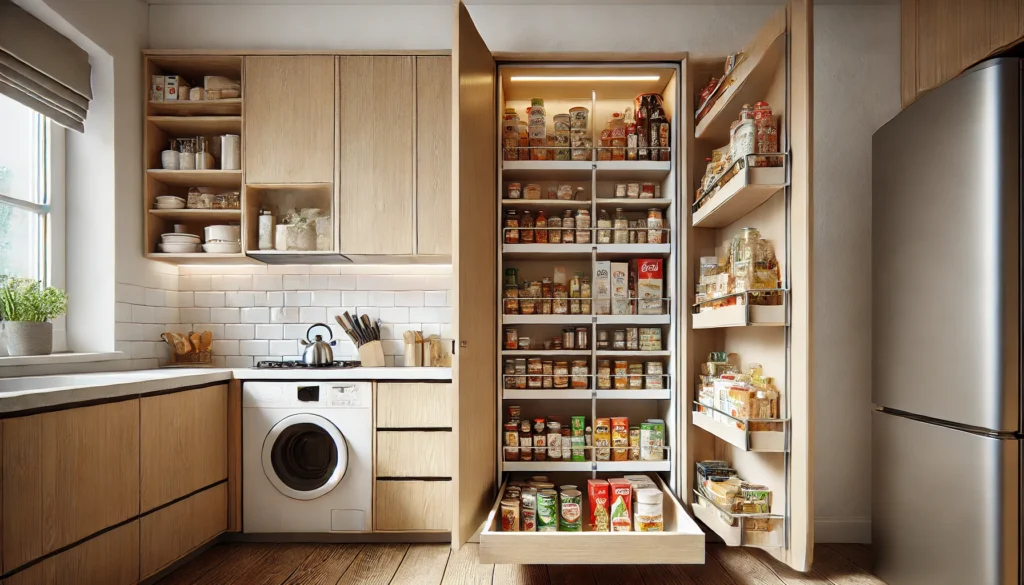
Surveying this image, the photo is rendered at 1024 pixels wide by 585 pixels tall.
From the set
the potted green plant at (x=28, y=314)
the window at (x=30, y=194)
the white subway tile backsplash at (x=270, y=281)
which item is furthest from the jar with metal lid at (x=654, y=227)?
the window at (x=30, y=194)

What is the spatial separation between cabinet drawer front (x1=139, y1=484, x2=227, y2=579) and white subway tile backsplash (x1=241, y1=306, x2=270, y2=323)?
2.88 ft

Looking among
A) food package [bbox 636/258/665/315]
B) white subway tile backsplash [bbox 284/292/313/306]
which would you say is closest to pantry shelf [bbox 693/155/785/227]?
food package [bbox 636/258/665/315]

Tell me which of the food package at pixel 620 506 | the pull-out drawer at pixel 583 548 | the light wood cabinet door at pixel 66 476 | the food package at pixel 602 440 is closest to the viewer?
the light wood cabinet door at pixel 66 476

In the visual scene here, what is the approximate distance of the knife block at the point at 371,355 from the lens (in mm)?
3068

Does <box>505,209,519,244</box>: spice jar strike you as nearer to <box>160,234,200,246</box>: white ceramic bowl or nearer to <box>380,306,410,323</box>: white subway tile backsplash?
<box>380,306,410,323</box>: white subway tile backsplash

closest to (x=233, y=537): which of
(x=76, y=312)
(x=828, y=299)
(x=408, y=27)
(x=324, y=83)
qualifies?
(x=76, y=312)

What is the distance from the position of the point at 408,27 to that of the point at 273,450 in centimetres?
207

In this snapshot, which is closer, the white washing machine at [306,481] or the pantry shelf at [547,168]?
the white washing machine at [306,481]

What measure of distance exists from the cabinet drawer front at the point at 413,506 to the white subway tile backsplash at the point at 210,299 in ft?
4.35

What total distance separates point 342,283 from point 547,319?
1.10 metres

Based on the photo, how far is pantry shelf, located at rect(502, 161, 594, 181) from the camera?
9.61 feet

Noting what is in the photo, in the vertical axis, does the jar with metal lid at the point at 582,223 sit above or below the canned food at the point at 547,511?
above

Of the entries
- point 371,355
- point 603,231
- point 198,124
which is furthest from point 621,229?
point 198,124

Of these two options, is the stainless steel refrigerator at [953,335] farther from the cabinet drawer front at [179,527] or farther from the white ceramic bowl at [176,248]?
the white ceramic bowl at [176,248]
